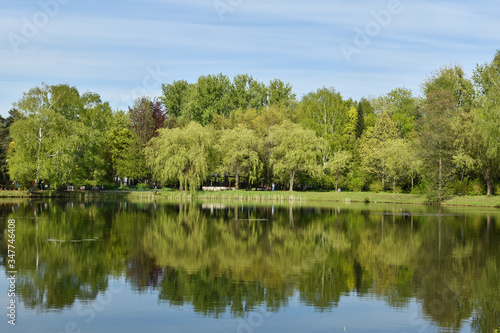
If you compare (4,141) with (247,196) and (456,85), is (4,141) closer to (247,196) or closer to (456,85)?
(247,196)

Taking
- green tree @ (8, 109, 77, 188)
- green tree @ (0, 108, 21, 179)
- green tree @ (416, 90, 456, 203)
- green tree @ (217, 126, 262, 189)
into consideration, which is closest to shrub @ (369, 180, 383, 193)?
green tree @ (416, 90, 456, 203)

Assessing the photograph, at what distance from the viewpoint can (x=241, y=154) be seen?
248 feet

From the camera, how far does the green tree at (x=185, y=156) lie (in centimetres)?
6850

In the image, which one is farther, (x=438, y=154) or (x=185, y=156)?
(x=185, y=156)

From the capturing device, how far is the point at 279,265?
905 inches

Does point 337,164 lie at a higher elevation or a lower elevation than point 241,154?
lower

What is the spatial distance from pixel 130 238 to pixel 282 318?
1685 centimetres

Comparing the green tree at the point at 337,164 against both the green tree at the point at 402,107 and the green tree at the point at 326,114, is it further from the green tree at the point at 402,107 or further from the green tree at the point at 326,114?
the green tree at the point at 402,107

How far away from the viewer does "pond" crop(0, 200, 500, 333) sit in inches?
601

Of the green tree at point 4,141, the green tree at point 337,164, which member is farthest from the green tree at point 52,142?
the green tree at point 337,164

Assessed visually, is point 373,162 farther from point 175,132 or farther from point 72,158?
point 72,158

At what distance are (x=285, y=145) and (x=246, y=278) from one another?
187ft

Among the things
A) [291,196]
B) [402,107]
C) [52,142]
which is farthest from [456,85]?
[52,142]

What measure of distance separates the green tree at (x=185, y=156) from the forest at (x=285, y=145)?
0.46 feet
